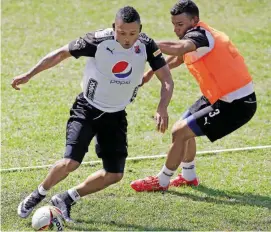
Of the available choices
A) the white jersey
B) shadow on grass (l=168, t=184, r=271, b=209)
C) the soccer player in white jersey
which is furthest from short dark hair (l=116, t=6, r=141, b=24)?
shadow on grass (l=168, t=184, r=271, b=209)

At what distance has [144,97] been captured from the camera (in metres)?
13.2

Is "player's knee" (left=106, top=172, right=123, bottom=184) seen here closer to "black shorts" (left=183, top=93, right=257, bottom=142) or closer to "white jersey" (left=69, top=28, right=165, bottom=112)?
"white jersey" (left=69, top=28, right=165, bottom=112)

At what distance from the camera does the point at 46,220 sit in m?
8.19

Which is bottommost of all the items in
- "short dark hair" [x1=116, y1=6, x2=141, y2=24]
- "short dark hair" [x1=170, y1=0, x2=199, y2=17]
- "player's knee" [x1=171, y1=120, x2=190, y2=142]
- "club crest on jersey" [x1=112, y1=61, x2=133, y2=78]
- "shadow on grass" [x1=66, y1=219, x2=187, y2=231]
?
"shadow on grass" [x1=66, y1=219, x2=187, y2=231]

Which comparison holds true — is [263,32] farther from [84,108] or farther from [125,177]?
[84,108]

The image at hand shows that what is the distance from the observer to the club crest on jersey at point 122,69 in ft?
27.5

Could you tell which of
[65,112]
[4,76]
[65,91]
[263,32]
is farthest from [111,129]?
[263,32]

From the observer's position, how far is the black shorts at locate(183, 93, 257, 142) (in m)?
9.14

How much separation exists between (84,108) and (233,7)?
9.77 meters

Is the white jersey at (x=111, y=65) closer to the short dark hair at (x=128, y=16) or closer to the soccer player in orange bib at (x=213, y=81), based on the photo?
the short dark hair at (x=128, y=16)

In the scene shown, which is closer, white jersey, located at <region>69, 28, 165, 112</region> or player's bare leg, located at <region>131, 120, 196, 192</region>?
white jersey, located at <region>69, 28, 165, 112</region>

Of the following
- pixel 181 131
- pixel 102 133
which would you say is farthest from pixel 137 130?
pixel 102 133

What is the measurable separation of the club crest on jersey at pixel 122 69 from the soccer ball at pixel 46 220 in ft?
4.88

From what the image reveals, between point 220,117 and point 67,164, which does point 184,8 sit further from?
point 67,164
